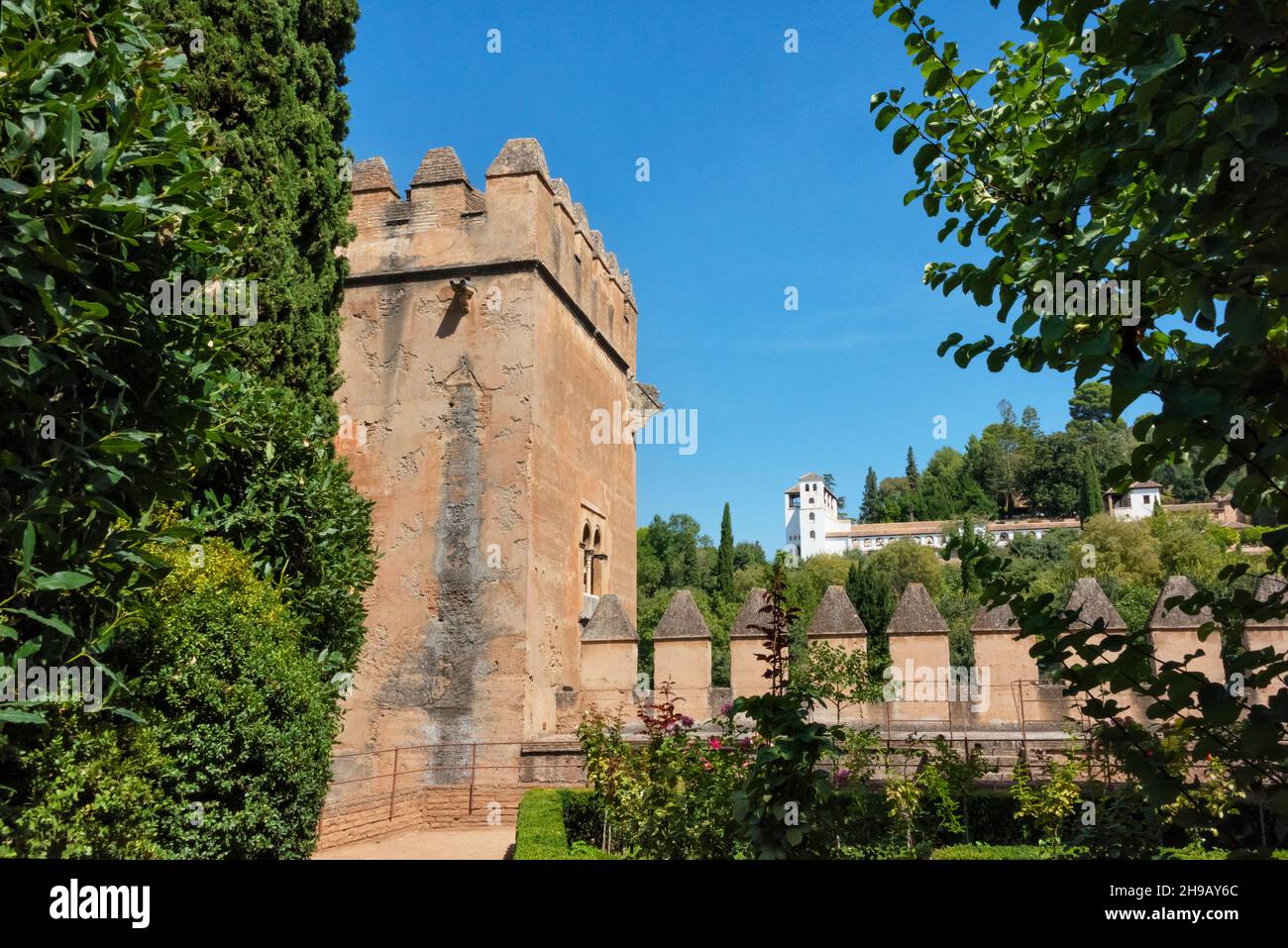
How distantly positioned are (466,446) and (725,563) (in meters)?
52.1

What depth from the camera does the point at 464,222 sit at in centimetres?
1421

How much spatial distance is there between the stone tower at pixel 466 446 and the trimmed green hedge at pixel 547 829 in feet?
4.95

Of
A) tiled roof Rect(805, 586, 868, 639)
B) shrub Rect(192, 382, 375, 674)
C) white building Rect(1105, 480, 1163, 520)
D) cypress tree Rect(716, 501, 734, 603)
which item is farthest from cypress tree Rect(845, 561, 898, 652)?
white building Rect(1105, 480, 1163, 520)

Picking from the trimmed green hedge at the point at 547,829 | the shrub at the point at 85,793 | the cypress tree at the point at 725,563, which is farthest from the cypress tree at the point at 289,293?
the cypress tree at the point at 725,563

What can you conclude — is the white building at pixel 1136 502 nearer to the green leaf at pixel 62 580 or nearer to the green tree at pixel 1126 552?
the green tree at pixel 1126 552

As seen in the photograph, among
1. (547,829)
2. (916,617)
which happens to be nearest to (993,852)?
(916,617)

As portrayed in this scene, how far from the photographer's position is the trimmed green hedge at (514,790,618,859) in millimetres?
8352

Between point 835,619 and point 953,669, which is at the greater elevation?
point 835,619

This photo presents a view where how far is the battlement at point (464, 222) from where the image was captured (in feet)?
45.8

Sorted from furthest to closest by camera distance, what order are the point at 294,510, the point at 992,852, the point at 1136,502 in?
the point at 1136,502 < the point at 992,852 < the point at 294,510

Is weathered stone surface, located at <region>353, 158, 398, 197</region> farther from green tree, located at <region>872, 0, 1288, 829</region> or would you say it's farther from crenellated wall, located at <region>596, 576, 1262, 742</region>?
green tree, located at <region>872, 0, 1288, 829</region>

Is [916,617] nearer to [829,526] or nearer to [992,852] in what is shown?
[992,852]
